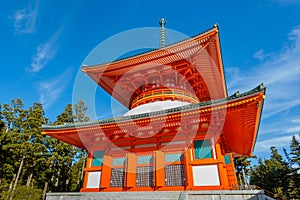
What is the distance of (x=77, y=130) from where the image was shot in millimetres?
9844

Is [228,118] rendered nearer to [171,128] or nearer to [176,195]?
[171,128]

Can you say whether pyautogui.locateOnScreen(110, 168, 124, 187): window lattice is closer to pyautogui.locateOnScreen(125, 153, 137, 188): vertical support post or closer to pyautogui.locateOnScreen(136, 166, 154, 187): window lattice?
pyautogui.locateOnScreen(125, 153, 137, 188): vertical support post

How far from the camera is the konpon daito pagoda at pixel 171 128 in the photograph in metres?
8.21

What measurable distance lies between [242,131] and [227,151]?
171 inches

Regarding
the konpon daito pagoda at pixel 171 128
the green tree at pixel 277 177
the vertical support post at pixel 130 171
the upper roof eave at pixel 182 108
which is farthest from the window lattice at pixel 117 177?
the green tree at pixel 277 177

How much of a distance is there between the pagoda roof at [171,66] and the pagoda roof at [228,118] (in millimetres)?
3977

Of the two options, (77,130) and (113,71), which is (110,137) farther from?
(113,71)

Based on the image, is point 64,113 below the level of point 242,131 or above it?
above

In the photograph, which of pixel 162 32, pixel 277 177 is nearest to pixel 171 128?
pixel 162 32

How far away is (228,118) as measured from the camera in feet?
28.0

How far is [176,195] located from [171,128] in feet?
10.4

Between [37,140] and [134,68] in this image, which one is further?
[37,140]

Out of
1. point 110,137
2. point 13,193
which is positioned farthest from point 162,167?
point 13,193

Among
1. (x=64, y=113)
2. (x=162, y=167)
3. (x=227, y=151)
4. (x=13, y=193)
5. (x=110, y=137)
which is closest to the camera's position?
(x=162, y=167)
